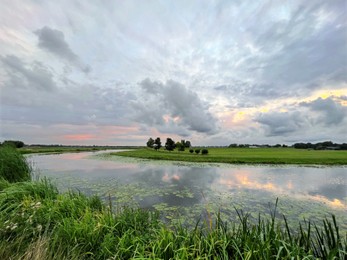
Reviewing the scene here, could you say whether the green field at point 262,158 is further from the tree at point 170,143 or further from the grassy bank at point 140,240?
the grassy bank at point 140,240

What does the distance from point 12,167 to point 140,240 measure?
10.9m

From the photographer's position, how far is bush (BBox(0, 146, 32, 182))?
1082 centimetres

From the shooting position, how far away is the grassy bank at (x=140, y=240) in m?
3.20

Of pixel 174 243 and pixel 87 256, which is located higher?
pixel 174 243

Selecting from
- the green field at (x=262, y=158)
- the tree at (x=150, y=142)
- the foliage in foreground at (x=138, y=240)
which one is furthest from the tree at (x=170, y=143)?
the foliage in foreground at (x=138, y=240)

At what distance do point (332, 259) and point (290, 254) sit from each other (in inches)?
19.3

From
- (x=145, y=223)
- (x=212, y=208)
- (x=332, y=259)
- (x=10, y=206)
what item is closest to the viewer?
(x=332, y=259)

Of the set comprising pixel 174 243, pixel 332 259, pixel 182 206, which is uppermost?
pixel 332 259

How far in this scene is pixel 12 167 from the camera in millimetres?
11188

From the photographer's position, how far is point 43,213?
5.18 meters

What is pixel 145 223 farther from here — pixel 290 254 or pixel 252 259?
pixel 290 254

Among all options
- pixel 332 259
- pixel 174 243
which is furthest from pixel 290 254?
pixel 174 243

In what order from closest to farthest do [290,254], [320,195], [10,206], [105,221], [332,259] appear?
[332,259] < [290,254] < [105,221] < [10,206] < [320,195]

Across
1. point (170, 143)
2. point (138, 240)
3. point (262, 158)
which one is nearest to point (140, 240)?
point (138, 240)
